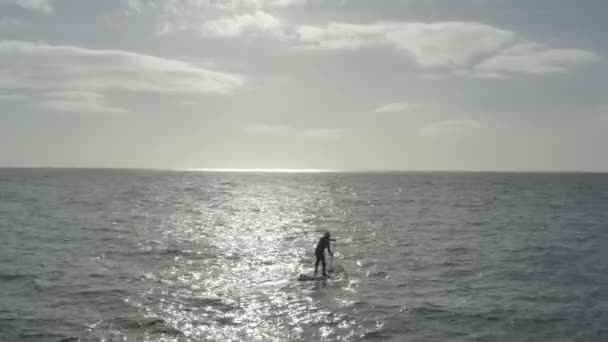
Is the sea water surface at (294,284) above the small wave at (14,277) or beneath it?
above

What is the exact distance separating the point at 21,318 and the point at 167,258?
11973 mm

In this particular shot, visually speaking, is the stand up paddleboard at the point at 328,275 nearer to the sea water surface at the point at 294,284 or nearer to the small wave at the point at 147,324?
the sea water surface at the point at 294,284

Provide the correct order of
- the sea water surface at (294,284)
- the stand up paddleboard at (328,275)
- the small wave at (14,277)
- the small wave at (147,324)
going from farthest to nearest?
the stand up paddleboard at (328,275) < the small wave at (14,277) < the sea water surface at (294,284) < the small wave at (147,324)

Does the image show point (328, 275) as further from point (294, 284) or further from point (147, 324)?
point (147, 324)

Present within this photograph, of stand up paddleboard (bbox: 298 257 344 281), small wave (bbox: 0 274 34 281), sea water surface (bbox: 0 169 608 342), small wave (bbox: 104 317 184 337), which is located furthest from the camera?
stand up paddleboard (bbox: 298 257 344 281)

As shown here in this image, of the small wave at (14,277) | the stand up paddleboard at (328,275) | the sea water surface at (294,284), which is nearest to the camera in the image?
the sea water surface at (294,284)

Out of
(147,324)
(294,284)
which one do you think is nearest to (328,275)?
(294,284)

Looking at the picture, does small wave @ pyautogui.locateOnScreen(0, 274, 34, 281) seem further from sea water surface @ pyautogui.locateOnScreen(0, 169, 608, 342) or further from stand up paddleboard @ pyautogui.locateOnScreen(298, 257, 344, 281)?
stand up paddleboard @ pyautogui.locateOnScreen(298, 257, 344, 281)

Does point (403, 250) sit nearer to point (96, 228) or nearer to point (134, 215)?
point (96, 228)

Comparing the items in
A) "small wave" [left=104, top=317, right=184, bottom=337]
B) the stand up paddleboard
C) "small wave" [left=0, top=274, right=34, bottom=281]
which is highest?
the stand up paddleboard

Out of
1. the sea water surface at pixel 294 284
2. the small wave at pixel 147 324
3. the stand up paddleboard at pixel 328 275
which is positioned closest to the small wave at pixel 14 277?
the sea water surface at pixel 294 284

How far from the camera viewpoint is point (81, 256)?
2855 cm

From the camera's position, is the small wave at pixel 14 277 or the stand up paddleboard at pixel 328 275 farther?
the stand up paddleboard at pixel 328 275

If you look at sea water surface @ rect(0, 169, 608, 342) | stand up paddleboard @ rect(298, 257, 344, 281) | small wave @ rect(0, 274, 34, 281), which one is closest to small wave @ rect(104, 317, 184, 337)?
sea water surface @ rect(0, 169, 608, 342)
